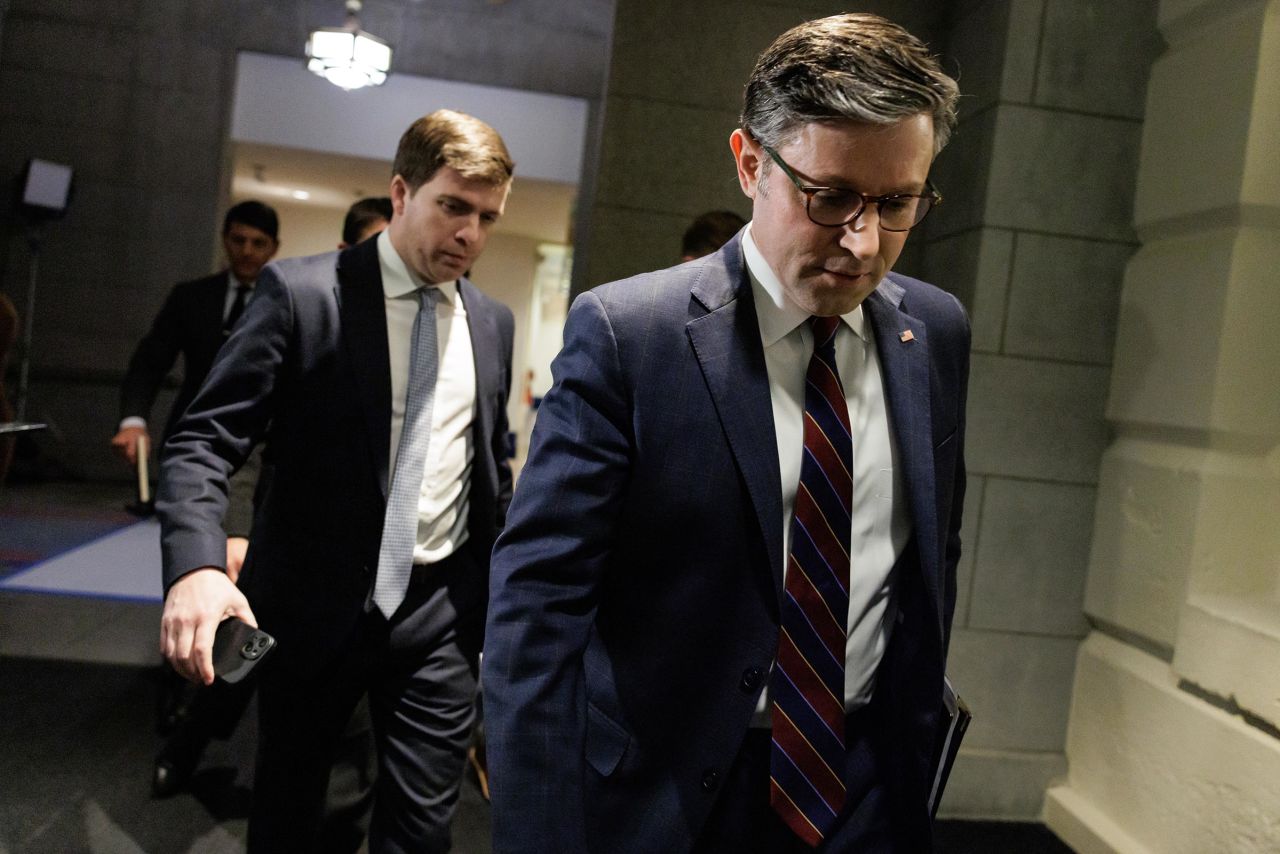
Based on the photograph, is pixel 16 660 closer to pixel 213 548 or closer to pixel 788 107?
pixel 213 548

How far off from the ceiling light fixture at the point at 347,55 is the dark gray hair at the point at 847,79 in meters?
6.69

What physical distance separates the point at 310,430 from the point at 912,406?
49.4 inches

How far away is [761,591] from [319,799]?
137 centimetres

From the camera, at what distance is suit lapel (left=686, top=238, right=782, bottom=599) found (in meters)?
1.23

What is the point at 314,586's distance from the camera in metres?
2.12

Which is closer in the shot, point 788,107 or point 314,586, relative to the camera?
point 788,107

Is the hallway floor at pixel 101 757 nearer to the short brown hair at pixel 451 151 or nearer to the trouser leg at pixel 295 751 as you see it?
the trouser leg at pixel 295 751

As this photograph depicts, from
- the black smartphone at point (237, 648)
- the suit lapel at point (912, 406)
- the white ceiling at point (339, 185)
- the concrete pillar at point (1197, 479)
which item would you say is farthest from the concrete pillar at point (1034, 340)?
the white ceiling at point (339, 185)

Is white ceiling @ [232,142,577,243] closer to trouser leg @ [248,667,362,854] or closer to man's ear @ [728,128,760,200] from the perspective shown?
trouser leg @ [248,667,362,854]

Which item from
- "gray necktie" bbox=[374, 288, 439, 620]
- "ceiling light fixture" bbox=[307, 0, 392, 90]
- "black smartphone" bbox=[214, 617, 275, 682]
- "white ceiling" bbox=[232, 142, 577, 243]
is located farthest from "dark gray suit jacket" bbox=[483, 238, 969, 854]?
"white ceiling" bbox=[232, 142, 577, 243]

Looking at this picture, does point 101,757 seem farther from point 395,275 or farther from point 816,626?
point 816,626

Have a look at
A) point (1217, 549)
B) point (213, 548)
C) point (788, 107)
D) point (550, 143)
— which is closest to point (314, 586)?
point (213, 548)

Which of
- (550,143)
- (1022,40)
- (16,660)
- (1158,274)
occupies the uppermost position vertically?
(550,143)

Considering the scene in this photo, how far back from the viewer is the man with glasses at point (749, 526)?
1.20m
